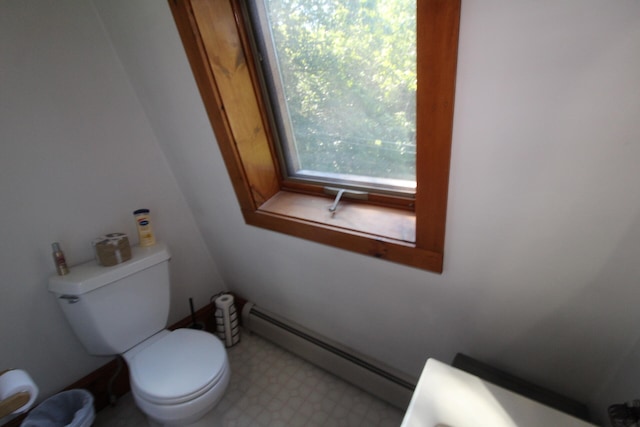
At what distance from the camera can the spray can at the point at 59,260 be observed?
1.14 metres

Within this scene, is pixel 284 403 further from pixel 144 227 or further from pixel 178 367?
pixel 144 227

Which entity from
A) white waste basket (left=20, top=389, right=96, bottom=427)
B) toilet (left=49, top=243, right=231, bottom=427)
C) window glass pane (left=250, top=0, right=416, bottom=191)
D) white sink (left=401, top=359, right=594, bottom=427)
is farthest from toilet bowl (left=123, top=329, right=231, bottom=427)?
window glass pane (left=250, top=0, right=416, bottom=191)

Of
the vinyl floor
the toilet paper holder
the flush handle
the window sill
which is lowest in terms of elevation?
the vinyl floor

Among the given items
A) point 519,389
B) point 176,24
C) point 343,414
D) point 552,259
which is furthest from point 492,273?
point 176,24

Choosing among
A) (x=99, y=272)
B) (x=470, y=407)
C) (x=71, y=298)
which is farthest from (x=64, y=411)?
(x=470, y=407)

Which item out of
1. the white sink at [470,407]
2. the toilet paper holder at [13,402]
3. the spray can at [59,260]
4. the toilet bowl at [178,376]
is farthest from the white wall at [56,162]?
the white sink at [470,407]

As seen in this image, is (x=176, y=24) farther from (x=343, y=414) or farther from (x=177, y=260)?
(x=343, y=414)

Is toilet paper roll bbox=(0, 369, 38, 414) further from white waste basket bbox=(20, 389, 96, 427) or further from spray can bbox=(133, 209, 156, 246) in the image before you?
spray can bbox=(133, 209, 156, 246)

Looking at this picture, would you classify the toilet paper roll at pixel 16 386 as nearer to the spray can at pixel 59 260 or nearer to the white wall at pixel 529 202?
the spray can at pixel 59 260

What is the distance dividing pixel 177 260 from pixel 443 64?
160cm

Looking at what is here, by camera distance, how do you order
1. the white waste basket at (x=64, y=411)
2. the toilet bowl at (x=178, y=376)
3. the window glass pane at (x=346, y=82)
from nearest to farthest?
the window glass pane at (x=346, y=82)
the toilet bowl at (x=178, y=376)
the white waste basket at (x=64, y=411)

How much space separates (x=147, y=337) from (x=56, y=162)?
87 centimetres

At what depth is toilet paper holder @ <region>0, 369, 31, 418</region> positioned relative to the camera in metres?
0.68

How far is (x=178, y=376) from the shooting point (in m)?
1.07
